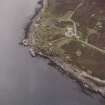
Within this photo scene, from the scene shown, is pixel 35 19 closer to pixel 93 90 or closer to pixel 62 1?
pixel 62 1

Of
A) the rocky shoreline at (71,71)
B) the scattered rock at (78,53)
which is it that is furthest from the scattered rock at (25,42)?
the scattered rock at (78,53)

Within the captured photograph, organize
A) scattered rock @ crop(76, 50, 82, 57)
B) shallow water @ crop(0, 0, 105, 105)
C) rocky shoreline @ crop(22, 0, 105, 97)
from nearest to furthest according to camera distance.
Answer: shallow water @ crop(0, 0, 105, 105) → rocky shoreline @ crop(22, 0, 105, 97) → scattered rock @ crop(76, 50, 82, 57)

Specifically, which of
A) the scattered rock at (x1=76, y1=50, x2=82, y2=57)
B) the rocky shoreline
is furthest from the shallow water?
the scattered rock at (x1=76, y1=50, x2=82, y2=57)

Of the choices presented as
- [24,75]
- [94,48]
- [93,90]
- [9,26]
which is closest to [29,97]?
[24,75]

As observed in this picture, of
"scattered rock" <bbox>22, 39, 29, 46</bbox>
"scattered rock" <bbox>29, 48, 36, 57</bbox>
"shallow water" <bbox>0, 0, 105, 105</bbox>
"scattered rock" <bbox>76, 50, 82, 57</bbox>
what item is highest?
"scattered rock" <bbox>22, 39, 29, 46</bbox>

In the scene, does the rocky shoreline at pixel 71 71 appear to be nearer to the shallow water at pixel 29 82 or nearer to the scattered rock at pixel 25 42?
the scattered rock at pixel 25 42

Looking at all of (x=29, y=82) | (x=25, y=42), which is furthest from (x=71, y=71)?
(x=25, y=42)

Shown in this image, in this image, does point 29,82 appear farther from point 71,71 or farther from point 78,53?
point 78,53

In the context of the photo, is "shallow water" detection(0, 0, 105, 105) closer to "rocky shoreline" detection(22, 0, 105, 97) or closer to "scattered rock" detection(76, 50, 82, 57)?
"rocky shoreline" detection(22, 0, 105, 97)
